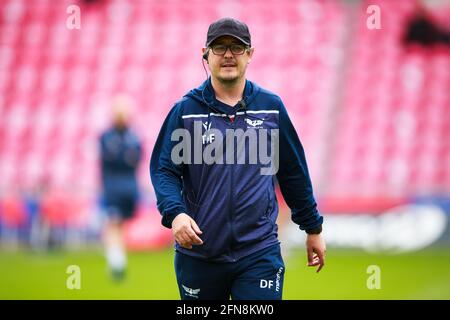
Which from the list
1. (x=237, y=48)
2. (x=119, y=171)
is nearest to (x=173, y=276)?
(x=119, y=171)

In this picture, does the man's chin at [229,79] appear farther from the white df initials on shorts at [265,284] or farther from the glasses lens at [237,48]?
the white df initials on shorts at [265,284]

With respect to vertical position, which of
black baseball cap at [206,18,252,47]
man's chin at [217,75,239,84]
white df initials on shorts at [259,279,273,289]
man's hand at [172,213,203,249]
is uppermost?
black baseball cap at [206,18,252,47]

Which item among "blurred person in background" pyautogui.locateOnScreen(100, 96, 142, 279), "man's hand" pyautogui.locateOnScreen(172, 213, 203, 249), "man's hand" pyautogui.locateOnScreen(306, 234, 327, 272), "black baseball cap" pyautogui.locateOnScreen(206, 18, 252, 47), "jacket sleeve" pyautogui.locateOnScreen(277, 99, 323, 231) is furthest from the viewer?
"blurred person in background" pyautogui.locateOnScreen(100, 96, 142, 279)

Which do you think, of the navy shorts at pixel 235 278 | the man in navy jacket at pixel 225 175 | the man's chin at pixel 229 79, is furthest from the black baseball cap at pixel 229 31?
the navy shorts at pixel 235 278

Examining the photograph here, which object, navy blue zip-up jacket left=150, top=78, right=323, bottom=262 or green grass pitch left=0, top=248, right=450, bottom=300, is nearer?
navy blue zip-up jacket left=150, top=78, right=323, bottom=262

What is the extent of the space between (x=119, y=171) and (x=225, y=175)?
7566 millimetres

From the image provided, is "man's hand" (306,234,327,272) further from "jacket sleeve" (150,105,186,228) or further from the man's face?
the man's face

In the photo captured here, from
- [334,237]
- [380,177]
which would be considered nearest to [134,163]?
[334,237]

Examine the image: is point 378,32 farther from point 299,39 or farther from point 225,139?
point 225,139

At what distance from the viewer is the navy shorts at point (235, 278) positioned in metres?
5.32

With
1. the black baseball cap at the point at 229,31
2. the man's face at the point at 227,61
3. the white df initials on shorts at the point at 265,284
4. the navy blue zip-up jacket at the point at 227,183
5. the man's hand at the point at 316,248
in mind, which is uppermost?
the black baseball cap at the point at 229,31

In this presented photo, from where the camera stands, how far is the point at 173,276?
38.9ft

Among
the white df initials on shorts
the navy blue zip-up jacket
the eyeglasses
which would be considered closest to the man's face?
the eyeglasses

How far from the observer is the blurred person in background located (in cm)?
1262
